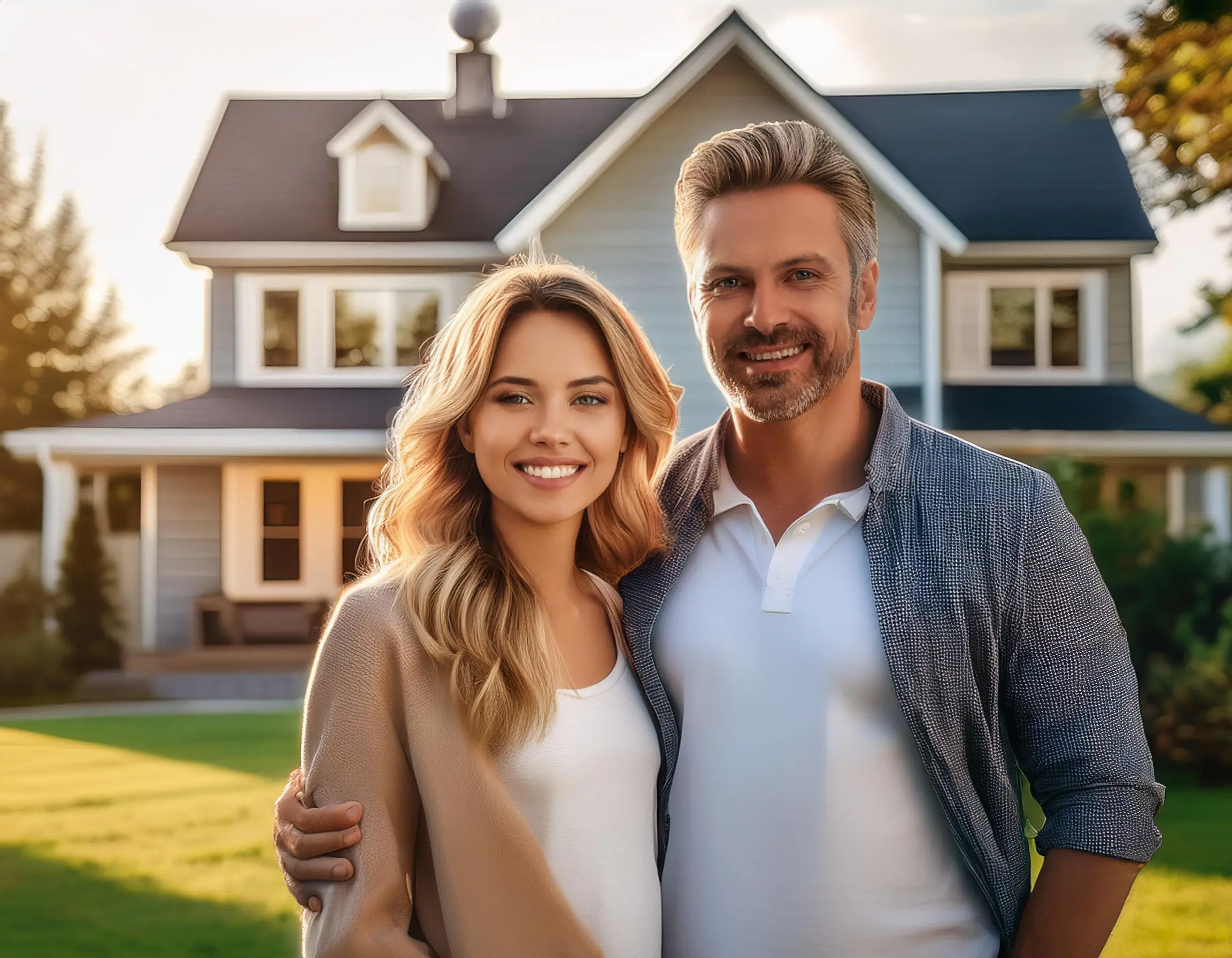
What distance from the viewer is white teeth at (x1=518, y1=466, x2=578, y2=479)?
2.62 meters

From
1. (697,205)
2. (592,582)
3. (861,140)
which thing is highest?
(861,140)

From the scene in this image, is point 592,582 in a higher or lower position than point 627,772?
higher

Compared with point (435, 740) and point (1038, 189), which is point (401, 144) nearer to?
point (1038, 189)

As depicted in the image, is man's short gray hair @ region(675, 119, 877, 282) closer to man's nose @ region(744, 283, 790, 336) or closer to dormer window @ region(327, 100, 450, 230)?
man's nose @ region(744, 283, 790, 336)

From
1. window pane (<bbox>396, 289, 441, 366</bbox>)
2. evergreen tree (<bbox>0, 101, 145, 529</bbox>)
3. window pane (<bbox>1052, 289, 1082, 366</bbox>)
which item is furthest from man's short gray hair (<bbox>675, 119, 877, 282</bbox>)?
evergreen tree (<bbox>0, 101, 145, 529</bbox>)

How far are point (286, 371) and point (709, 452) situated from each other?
1506cm

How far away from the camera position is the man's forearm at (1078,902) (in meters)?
2.47

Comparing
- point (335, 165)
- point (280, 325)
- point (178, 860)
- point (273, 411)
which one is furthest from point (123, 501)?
→ point (178, 860)

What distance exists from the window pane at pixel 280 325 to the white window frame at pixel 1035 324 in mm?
8734

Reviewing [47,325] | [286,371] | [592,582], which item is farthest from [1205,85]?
[47,325]

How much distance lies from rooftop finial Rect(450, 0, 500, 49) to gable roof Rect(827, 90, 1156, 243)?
16.9ft

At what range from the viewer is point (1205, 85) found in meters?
7.02

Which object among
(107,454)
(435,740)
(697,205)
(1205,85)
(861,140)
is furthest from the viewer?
(107,454)

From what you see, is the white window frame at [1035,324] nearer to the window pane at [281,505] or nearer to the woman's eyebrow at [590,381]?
the window pane at [281,505]
